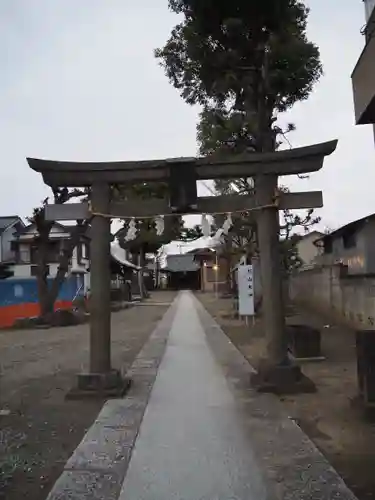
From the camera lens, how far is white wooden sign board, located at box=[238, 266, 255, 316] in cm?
1781

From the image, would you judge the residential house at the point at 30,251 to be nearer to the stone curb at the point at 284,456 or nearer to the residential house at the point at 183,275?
the residential house at the point at 183,275

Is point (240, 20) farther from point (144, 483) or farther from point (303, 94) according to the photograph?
point (144, 483)

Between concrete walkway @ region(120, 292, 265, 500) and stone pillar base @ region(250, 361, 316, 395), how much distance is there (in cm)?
59

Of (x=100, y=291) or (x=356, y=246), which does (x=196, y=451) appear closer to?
(x=100, y=291)

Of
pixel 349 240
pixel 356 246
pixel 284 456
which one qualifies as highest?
pixel 349 240

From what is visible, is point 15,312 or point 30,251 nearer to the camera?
point 15,312

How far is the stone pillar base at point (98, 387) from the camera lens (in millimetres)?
7777

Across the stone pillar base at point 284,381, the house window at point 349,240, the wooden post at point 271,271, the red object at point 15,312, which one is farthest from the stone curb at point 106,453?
the red object at point 15,312

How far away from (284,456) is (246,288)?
13.1 metres

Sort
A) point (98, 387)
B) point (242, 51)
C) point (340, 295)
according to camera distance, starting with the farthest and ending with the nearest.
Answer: point (340, 295) → point (242, 51) → point (98, 387)

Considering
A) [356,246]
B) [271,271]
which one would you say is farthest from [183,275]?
[271,271]

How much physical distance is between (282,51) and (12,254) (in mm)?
32164

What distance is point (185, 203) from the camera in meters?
8.10

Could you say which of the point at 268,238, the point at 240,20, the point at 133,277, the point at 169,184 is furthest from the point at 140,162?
the point at 133,277
